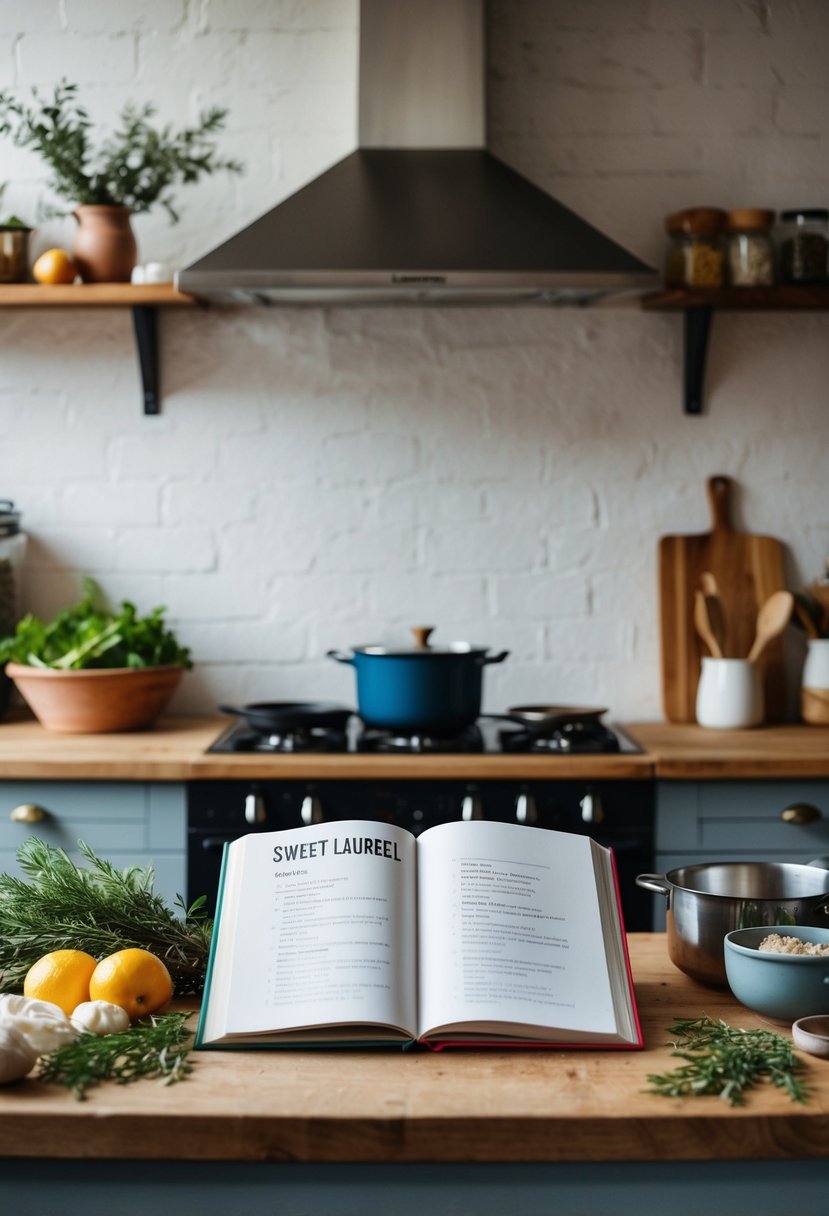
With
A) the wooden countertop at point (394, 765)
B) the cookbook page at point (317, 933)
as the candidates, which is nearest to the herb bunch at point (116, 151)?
the wooden countertop at point (394, 765)

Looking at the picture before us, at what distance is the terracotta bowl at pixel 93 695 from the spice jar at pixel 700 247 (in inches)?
58.0

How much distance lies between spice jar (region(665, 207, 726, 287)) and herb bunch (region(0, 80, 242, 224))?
1.06 m

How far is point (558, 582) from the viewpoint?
10.1ft

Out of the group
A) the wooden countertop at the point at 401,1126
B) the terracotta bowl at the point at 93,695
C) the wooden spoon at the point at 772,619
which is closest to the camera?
the wooden countertop at the point at 401,1126

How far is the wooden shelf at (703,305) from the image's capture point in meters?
2.79

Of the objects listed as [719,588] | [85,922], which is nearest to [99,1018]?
[85,922]

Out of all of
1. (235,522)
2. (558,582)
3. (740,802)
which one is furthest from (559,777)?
(235,522)

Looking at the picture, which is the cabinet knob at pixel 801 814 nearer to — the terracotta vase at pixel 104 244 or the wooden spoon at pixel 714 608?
the wooden spoon at pixel 714 608

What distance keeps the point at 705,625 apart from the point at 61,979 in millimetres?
2078

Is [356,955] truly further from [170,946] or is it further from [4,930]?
[4,930]

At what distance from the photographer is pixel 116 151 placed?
3006 millimetres

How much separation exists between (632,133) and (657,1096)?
100 inches

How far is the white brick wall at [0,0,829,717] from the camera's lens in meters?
3.03

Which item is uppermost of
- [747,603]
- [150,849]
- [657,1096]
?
[747,603]
